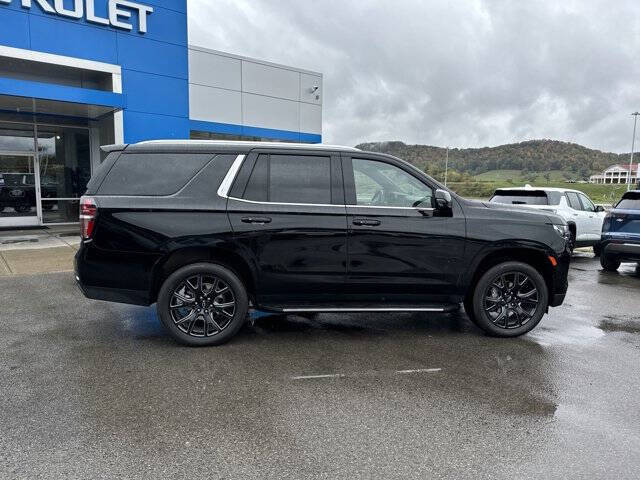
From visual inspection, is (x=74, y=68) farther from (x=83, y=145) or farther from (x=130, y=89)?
(x=83, y=145)

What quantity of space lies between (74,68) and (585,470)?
14.5m

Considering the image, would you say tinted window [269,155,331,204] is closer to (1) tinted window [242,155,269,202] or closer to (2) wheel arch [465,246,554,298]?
(1) tinted window [242,155,269,202]

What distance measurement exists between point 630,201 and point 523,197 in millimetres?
2409

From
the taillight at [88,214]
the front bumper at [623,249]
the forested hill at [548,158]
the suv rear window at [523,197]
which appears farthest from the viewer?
the forested hill at [548,158]

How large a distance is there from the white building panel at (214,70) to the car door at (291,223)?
13.1 meters

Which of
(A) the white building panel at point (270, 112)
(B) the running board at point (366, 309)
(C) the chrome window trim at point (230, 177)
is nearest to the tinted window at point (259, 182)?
(C) the chrome window trim at point (230, 177)

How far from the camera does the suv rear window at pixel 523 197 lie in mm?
11039

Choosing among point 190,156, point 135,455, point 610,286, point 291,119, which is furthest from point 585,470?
point 291,119

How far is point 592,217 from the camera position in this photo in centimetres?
1195

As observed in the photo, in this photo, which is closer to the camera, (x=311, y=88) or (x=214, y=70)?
(x=214, y=70)

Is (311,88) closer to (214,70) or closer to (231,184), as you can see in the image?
(214,70)

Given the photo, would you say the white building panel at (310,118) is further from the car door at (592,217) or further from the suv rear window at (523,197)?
the car door at (592,217)

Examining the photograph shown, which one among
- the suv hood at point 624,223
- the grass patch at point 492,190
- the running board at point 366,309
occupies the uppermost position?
the grass patch at point 492,190

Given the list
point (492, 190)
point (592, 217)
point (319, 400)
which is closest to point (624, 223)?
point (592, 217)
